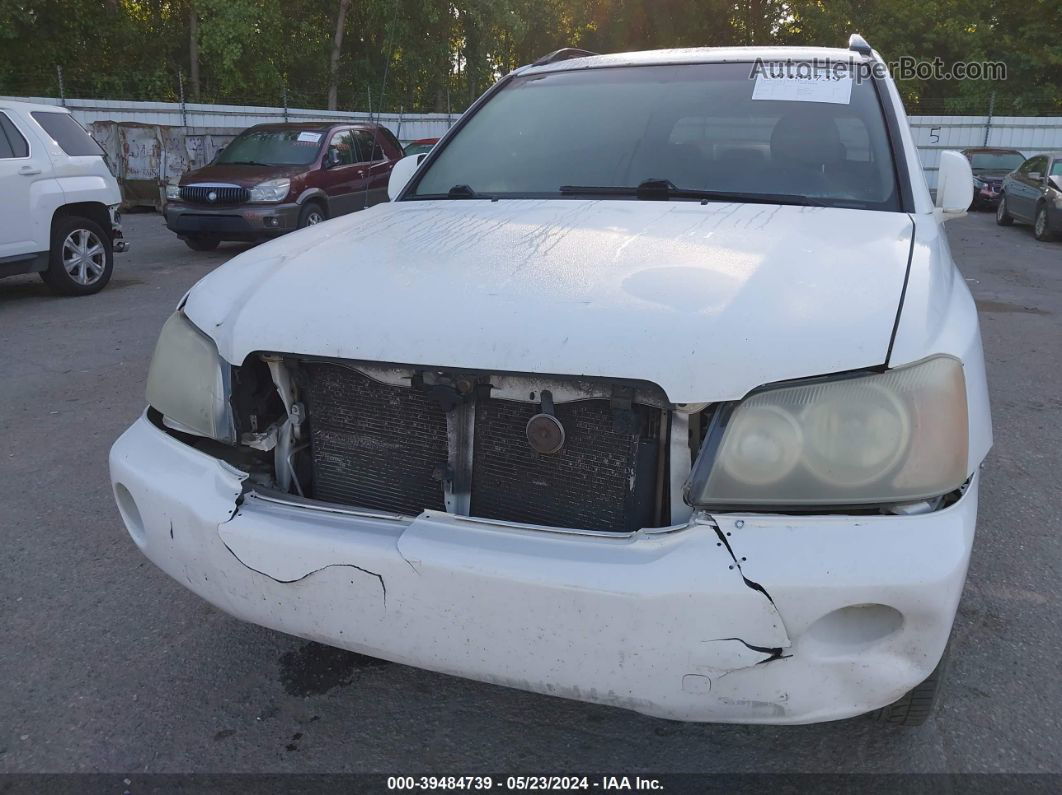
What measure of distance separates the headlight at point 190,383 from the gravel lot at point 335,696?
0.76 metres

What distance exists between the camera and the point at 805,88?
283 centimetres

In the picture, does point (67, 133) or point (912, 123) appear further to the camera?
point (912, 123)

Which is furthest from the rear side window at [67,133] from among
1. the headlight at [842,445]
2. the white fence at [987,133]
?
the white fence at [987,133]

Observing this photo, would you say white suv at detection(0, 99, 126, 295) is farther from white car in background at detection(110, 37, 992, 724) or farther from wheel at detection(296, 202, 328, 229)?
white car in background at detection(110, 37, 992, 724)

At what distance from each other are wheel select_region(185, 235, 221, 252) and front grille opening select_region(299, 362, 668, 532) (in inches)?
387

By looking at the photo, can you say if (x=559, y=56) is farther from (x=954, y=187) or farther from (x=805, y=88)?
(x=954, y=187)

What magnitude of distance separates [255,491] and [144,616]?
1.10m

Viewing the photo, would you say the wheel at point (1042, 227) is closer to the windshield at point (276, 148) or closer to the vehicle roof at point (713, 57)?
the windshield at point (276, 148)

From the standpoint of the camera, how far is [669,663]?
1.55 metres

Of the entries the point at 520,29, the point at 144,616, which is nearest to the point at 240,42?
the point at 520,29

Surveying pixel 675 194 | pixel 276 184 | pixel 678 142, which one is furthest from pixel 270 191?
pixel 675 194

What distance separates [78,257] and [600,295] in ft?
25.8

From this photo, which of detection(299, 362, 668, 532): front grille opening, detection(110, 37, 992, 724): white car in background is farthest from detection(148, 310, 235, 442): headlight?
detection(299, 362, 668, 532): front grille opening

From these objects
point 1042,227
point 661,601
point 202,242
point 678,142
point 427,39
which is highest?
point 427,39
